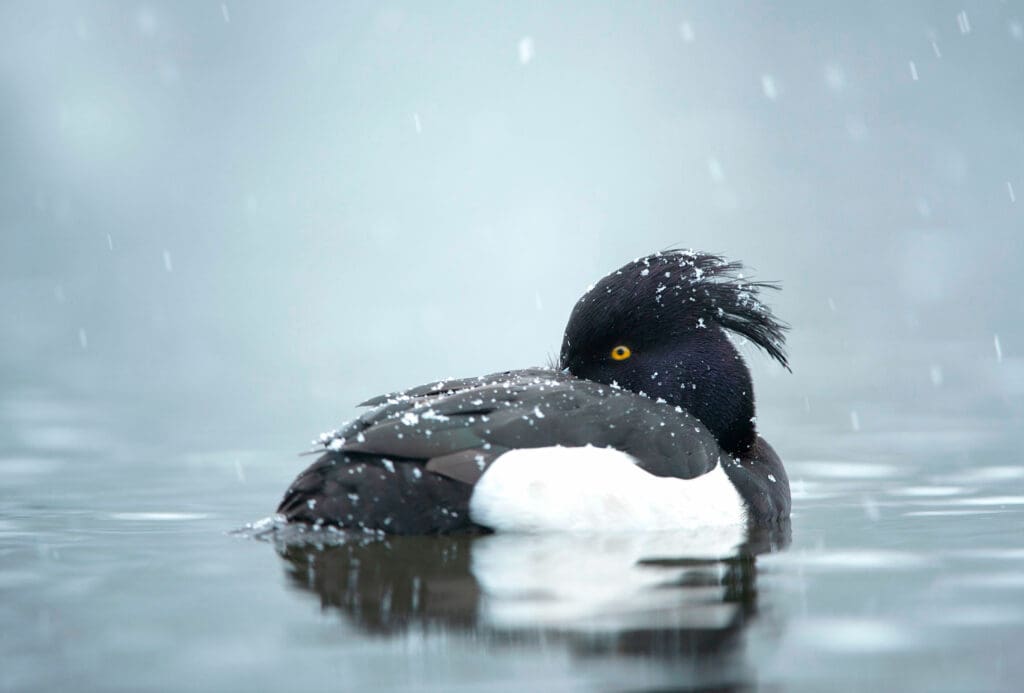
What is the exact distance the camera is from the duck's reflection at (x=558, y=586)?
3812 millimetres

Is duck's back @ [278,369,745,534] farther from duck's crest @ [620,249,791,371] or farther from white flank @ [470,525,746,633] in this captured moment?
duck's crest @ [620,249,791,371]

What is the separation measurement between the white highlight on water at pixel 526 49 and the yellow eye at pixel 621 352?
141 meters

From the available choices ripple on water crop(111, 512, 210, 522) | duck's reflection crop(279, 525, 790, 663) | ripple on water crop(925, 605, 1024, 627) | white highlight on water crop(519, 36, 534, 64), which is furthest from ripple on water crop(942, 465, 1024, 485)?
white highlight on water crop(519, 36, 534, 64)

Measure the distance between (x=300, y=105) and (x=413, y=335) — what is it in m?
93.6

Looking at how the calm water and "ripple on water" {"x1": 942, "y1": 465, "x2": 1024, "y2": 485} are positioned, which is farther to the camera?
"ripple on water" {"x1": 942, "y1": 465, "x2": 1024, "y2": 485}

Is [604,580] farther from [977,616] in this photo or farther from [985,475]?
[985,475]

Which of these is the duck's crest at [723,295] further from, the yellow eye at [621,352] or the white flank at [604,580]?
the white flank at [604,580]

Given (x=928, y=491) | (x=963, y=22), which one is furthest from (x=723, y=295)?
(x=963, y=22)

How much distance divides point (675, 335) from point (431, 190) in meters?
81.6

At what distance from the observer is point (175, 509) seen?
651 centimetres

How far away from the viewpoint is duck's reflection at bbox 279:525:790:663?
12.5ft

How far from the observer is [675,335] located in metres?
6.13

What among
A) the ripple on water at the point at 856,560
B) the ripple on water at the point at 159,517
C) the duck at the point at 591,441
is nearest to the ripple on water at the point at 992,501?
the duck at the point at 591,441

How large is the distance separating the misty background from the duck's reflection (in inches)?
181
